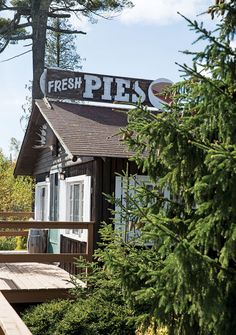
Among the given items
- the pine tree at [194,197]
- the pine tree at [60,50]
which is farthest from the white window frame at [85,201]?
the pine tree at [60,50]

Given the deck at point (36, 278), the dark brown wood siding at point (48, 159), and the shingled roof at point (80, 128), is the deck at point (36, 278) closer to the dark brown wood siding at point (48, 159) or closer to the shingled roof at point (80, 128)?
the shingled roof at point (80, 128)

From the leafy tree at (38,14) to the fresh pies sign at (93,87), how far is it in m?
10.9

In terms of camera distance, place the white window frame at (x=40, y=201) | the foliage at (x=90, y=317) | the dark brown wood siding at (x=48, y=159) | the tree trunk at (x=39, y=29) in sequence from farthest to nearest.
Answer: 1. the tree trunk at (x=39, y=29)
2. the white window frame at (x=40, y=201)
3. the dark brown wood siding at (x=48, y=159)
4. the foliage at (x=90, y=317)

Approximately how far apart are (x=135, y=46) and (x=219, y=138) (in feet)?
47.0

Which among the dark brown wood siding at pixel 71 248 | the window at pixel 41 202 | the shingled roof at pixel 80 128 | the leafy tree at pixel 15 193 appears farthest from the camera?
the leafy tree at pixel 15 193

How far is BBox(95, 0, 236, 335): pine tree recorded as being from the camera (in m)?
3.44

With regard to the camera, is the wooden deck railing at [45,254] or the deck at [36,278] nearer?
the deck at [36,278]

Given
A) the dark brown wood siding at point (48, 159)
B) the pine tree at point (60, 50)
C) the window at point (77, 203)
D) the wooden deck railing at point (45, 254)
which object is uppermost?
the pine tree at point (60, 50)

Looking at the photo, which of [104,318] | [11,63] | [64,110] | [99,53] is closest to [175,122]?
[104,318]

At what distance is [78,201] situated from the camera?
1103 centimetres

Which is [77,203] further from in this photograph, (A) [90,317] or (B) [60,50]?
(B) [60,50]

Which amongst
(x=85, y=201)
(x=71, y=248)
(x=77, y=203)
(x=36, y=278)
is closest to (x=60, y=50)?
(x=77, y=203)

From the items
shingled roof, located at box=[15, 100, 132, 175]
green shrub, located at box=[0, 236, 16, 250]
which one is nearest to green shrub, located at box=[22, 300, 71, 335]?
shingled roof, located at box=[15, 100, 132, 175]

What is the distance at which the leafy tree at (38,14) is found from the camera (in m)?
24.6
